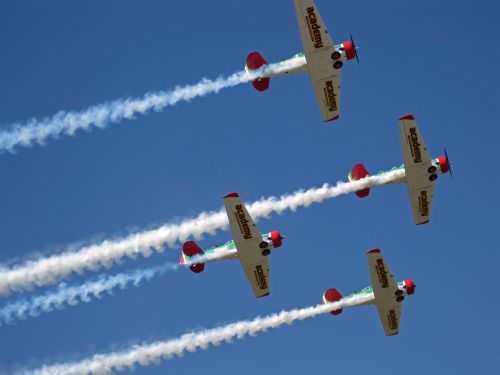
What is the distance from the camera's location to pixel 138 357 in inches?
2504

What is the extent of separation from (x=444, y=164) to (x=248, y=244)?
46.1 ft

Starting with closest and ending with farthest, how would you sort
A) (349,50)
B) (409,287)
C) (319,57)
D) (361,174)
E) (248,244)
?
(319,57), (349,50), (248,244), (361,174), (409,287)

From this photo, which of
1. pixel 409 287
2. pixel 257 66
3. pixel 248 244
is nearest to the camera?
pixel 248 244

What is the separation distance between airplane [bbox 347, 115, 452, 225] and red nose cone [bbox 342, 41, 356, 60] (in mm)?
5095

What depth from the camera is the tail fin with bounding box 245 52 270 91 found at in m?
62.9

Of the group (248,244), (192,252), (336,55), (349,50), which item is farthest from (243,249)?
(349,50)

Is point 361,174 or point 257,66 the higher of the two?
point 257,66

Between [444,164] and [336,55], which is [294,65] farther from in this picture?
[444,164]

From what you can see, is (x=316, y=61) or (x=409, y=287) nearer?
(x=316, y=61)

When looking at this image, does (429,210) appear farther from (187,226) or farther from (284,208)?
(187,226)

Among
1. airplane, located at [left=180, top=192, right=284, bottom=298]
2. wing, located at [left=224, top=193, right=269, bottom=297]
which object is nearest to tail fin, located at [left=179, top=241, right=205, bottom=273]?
airplane, located at [left=180, top=192, right=284, bottom=298]

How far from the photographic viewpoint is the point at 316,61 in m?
61.5

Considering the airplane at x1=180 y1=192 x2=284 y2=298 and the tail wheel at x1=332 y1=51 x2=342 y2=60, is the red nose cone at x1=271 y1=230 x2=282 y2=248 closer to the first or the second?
the airplane at x1=180 y1=192 x2=284 y2=298

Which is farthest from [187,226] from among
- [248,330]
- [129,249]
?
[248,330]
